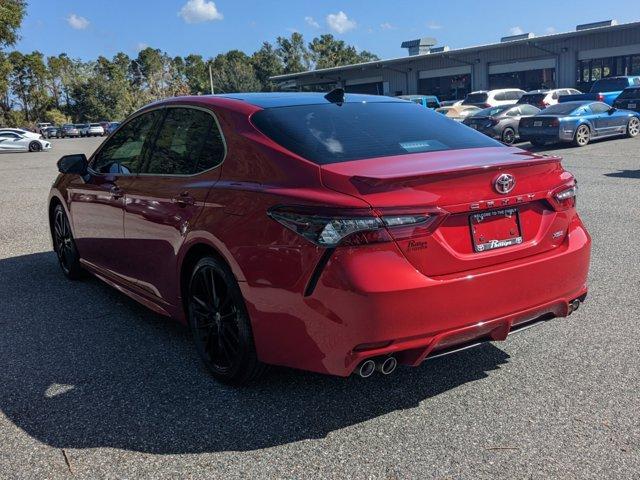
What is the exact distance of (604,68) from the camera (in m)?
40.8

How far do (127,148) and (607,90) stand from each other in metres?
28.5

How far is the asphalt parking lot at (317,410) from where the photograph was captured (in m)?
2.86

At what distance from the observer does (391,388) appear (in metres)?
3.57

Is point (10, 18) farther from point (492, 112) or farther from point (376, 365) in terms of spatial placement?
point (376, 365)

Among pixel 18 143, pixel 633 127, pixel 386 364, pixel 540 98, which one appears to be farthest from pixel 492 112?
pixel 18 143

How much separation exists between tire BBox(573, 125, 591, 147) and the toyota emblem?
1694cm

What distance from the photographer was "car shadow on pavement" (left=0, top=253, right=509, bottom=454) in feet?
10.4

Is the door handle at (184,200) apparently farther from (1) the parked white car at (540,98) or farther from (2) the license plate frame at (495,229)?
(1) the parked white car at (540,98)

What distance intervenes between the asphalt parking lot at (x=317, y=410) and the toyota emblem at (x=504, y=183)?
1130 millimetres

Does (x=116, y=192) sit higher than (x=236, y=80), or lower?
lower

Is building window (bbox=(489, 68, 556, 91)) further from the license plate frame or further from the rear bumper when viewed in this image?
the rear bumper

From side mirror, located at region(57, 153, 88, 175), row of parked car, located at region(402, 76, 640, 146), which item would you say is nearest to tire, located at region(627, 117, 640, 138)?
row of parked car, located at region(402, 76, 640, 146)

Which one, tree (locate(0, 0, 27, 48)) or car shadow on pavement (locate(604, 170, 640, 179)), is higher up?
tree (locate(0, 0, 27, 48))

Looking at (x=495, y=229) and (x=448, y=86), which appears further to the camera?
(x=448, y=86)
